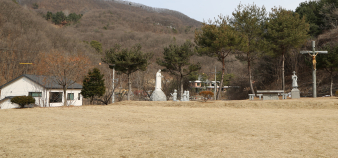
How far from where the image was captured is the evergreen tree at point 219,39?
24125 mm

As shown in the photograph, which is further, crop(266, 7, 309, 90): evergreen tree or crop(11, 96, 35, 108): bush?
crop(266, 7, 309, 90): evergreen tree

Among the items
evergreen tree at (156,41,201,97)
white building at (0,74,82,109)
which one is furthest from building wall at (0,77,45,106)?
evergreen tree at (156,41,201,97)

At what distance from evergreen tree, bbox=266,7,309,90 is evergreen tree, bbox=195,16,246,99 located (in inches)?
118

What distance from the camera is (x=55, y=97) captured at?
97.7 feet

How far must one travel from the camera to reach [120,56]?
87.9 feet

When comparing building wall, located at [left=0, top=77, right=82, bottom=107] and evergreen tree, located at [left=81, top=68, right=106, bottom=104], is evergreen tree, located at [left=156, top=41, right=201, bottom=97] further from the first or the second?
building wall, located at [left=0, top=77, right=82, bottom=107]

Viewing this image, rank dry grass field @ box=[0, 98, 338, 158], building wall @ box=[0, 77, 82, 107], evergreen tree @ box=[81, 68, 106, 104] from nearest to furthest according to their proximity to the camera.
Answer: dry grass field @ box=[0, 98, 338, 158]
evergreen tree @ box=[81, 68, 106, 104]
building wall @ box=[0, 77, 82, 107]

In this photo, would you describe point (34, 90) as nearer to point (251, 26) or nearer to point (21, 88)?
point (21, 88)

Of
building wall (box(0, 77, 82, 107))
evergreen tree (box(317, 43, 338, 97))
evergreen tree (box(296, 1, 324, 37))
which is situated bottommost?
building wall (box(0, 77, 82, 107))

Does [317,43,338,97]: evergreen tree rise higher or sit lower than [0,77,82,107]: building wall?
higher

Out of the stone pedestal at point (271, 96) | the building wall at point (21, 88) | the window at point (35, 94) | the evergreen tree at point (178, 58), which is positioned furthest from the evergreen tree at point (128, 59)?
the stone pedestal at point (271, 96)

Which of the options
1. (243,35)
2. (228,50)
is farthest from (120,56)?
(243,35)

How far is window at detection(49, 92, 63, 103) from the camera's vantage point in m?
29.4

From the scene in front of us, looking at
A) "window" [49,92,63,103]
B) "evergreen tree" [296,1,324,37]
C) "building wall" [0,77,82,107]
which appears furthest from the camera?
"evergreen tree" [296,1,324,37]
